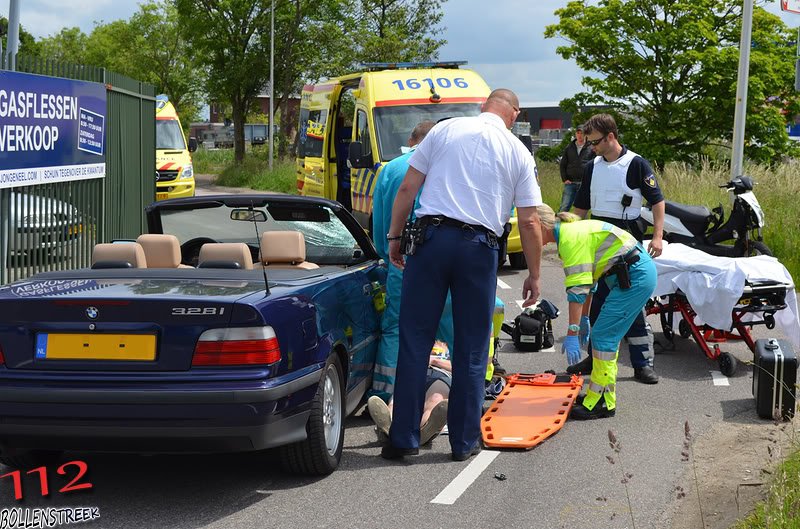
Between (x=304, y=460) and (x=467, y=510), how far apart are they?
90 centimetres

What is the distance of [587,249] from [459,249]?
1.42 meters

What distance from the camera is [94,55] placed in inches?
2815

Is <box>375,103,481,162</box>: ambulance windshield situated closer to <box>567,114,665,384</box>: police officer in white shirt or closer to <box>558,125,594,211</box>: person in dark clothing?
<box>558,125,594,211</box>: person in dark clothing

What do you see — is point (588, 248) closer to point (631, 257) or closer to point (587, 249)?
point (587, 249)

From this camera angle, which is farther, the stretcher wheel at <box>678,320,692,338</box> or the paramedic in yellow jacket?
the stretcher wheel at <box>678,320,692,338</box>

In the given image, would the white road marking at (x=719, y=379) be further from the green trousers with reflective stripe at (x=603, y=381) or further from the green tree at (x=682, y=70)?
the green tree at (x=682, y=70)

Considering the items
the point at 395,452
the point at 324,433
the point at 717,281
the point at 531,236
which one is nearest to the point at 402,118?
the point at 717,281

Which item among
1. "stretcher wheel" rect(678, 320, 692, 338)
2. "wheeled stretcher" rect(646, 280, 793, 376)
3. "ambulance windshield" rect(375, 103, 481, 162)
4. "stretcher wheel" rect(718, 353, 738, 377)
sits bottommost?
"stretcher wheel" rect(718, 353, 738, 377)

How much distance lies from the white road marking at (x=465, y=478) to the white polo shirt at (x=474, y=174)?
1.27 metres

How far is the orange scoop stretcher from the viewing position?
21.8 ft

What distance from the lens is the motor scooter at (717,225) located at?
35.4ft

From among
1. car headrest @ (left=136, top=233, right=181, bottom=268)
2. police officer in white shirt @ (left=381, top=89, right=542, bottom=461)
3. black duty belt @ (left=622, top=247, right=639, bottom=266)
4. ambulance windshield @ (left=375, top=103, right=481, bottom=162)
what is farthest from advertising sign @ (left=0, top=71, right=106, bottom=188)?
black duty belt @ (left=622, top=247, right=639, bottom=266)

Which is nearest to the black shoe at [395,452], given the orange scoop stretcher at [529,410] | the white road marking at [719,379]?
the orange scoop stretcher at [529,410]

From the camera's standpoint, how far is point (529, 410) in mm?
7258
